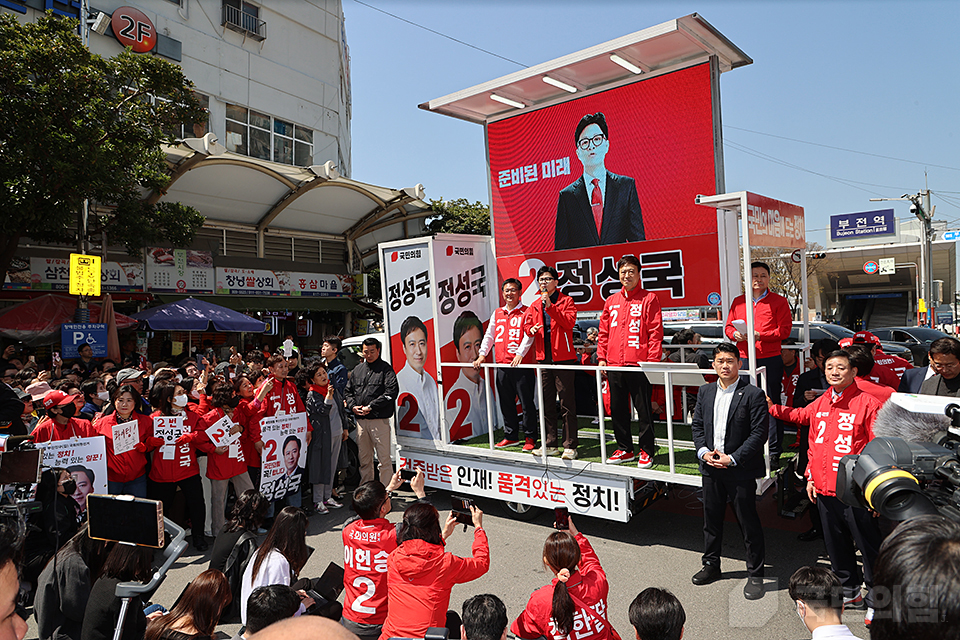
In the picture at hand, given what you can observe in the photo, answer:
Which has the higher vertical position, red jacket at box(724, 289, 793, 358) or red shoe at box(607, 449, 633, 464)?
red jacket at box(724, 289, 793, 358)

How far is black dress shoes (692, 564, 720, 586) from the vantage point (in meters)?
5.14

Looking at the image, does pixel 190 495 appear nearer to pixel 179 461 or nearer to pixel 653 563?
pixel 179 461

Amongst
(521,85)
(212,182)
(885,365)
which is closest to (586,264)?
(521,85)

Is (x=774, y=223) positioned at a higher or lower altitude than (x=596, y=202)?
lower

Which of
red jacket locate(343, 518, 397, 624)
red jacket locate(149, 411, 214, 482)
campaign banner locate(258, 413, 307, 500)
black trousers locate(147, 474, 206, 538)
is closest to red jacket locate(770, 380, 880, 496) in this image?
red jacket locate(343, 518, 397, 624)

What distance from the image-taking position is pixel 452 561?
3.45 meters

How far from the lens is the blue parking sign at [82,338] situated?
1142 centimetres

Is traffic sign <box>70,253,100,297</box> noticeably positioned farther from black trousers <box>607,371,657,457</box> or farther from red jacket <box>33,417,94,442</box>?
black trousers <box>607,371,657,457</box>

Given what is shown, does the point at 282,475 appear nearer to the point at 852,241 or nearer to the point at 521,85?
the point at 521,85

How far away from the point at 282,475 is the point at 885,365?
696 cm

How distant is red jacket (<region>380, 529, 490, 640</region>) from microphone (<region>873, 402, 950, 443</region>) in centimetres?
218

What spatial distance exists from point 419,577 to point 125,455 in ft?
13.5

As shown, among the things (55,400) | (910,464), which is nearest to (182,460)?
(55,400)

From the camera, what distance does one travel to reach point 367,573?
3.76 meters
